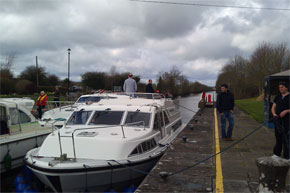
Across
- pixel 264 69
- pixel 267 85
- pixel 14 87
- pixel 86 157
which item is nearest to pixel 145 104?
pixel 86 157

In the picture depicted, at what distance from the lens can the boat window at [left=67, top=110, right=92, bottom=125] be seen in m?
7.35

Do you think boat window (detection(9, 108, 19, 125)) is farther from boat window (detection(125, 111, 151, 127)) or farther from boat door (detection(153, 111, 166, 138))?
boat door (detection(153, 111, 166, 138))

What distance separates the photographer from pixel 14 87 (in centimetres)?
3809

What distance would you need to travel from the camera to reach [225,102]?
305 inches

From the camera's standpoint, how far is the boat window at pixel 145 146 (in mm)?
5971

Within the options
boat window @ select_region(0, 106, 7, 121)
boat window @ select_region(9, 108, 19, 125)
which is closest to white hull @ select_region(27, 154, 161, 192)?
boat window @ select_region(0, 106, 7, 121)

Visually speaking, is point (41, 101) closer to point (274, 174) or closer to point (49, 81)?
point (274, 174)

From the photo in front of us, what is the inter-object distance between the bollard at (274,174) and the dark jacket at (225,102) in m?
4.21

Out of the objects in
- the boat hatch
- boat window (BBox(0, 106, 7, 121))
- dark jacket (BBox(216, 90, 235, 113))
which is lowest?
the boat hatch

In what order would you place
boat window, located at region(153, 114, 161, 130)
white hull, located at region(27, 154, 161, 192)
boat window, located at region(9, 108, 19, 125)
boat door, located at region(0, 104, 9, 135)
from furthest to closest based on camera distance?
boat window, located at region(9, 108, 19, 125) → boat door, located at region(0, 104, 9, 135) → boat window, located at region(153, 114, 161, 130) → white hull, located at region(27, 154, 161, 192)

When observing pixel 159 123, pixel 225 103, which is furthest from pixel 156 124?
pixel 225 103

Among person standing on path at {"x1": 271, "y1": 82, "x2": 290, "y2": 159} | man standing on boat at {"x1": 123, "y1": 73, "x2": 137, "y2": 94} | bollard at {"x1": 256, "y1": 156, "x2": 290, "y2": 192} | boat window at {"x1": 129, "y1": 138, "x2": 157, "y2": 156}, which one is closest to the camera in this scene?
bollard at {"x1": 256, "y1": 156, "x2": 290, "y2": 192}

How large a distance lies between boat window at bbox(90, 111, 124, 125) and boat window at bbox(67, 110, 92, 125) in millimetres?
270

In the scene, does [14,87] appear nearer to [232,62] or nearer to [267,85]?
[267,85]
